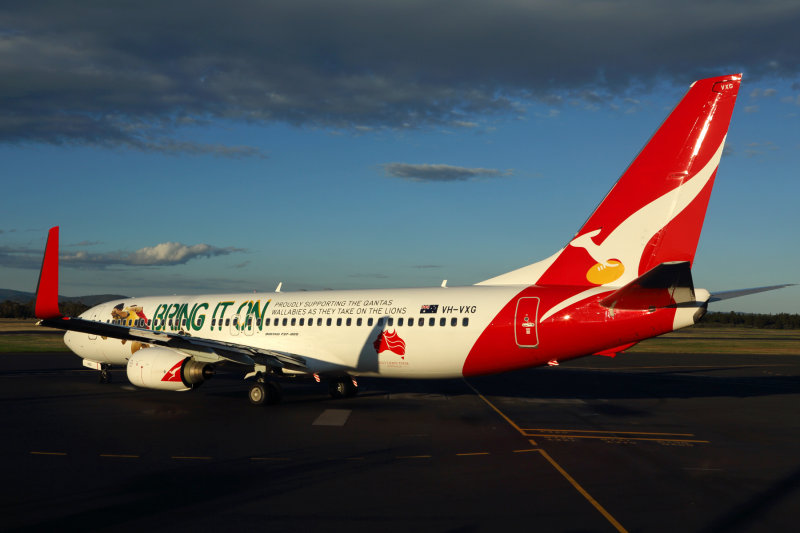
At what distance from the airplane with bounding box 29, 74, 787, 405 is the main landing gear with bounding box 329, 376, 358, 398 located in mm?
52

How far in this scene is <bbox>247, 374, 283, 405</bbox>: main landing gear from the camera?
22438 millimetres

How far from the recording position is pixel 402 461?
13.7 meters

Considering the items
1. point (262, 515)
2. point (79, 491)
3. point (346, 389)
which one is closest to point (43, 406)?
point (346, 389)

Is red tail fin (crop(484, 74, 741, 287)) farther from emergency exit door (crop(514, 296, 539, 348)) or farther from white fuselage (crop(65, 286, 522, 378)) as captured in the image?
white fuselage (crop(65, 286, 522, 378))

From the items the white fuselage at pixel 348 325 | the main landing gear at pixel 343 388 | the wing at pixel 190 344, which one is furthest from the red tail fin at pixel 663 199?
the wing at pixel 190 344

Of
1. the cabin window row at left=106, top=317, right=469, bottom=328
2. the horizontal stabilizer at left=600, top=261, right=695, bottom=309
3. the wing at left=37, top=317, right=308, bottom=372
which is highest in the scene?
the horizontal stabilizer at left=600, top=261, right=695, bottom=309

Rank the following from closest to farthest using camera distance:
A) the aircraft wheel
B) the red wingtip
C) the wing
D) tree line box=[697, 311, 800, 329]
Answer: the red wingtip
the wing
the aircraft wheel
tree line box=[697, 311, 800, 329]

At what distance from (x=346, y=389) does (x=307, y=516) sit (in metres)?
15.1

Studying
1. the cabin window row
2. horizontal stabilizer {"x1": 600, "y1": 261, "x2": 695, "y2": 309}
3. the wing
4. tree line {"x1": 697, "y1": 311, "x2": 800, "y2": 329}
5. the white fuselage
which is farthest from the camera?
tree line {"x1": 697, "y1": 311, "x2": 800, "y2": 329}

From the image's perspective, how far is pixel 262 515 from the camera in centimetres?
969

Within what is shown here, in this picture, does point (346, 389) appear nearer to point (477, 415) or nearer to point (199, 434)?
point (477, 415)

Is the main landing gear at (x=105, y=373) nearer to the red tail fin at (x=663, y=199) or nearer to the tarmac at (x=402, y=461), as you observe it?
the tarmac at (x=402, y=461)

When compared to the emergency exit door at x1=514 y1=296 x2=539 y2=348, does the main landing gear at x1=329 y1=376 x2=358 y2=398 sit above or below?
below

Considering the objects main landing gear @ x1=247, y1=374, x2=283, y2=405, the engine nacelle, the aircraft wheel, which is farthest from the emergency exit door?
the engine nacelle
